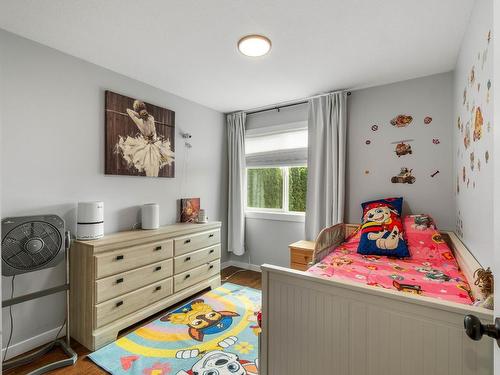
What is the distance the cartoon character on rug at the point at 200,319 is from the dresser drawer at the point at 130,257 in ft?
1.85

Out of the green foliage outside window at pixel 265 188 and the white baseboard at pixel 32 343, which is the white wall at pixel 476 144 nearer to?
the green foliage outside window at pixel 265 188

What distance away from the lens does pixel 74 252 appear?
6.82 ft

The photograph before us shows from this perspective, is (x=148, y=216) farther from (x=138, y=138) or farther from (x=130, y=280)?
(x=138, y=138)

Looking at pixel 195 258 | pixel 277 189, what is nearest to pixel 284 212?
pixel 277 189

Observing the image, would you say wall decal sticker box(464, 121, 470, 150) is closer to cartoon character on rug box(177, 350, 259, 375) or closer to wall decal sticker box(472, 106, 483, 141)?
wall decal sticker box(472, 106, 483, 141)

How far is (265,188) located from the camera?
12.5 feet

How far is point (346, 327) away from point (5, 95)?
2656 mm

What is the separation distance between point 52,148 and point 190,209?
1.62 m

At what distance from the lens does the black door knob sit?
570 mm

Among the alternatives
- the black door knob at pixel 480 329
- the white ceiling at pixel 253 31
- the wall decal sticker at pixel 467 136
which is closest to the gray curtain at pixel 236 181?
the white ceiling at pixel 253 31

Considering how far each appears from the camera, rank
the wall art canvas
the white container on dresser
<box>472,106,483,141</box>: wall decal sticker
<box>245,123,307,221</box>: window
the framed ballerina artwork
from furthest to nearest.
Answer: <box>245,123,307,221</box>: window, the wall art canvas, the framed ballerina artwork, the white container on dresser, <box>472,106,483,141</box>: wall decal sticker

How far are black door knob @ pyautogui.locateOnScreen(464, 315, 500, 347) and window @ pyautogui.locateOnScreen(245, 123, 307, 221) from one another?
2797mm

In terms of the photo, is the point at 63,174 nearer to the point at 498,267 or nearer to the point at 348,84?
the point at 498,267

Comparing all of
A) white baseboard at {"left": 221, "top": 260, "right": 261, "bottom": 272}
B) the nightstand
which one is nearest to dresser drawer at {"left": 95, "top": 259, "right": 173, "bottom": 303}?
the nightstand
